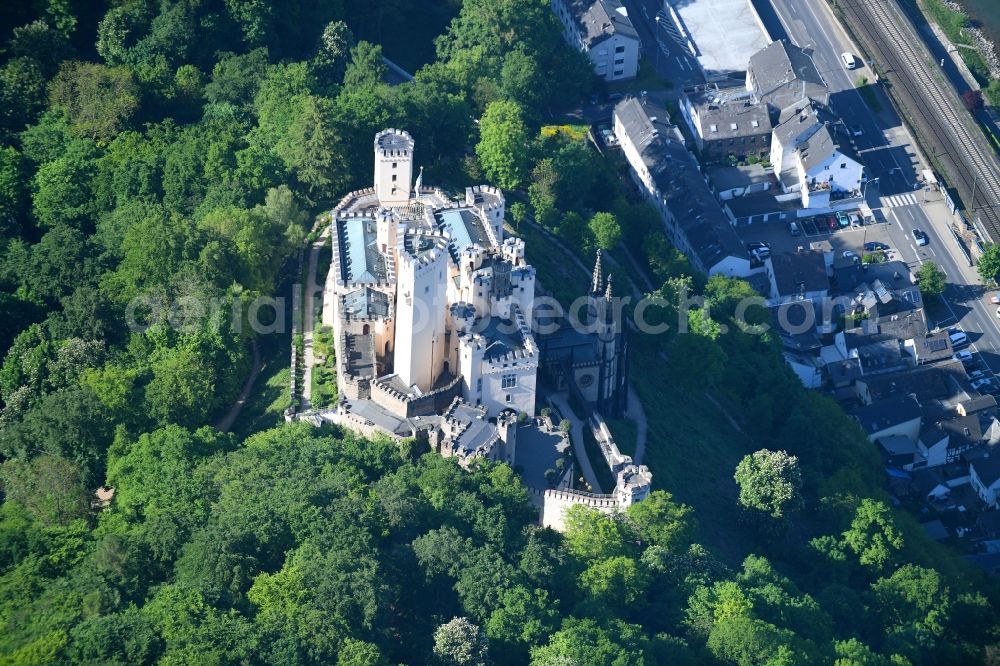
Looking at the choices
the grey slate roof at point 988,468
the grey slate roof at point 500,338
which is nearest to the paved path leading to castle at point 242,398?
the grey slate roof at point 500,338

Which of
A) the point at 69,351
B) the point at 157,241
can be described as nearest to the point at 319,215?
the point at 157,241

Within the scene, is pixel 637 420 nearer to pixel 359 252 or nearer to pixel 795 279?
pixel 359 252

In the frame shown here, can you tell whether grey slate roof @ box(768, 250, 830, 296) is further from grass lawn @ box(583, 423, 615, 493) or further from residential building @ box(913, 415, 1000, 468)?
grass lawn @ box(583, 423, 615, 493)

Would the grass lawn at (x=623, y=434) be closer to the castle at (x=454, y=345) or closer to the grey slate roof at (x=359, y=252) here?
the castle at (x=454, y=345)

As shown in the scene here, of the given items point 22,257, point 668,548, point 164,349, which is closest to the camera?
point 668,548

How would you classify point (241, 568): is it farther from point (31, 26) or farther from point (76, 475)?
point (31, 26)
